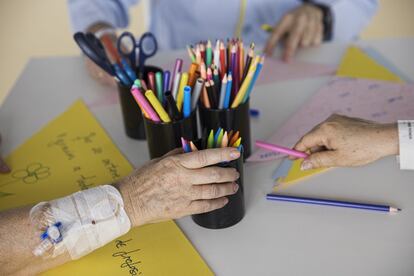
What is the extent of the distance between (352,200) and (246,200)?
0.56 feet

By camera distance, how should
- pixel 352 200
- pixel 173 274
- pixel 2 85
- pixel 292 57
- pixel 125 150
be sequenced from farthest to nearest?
pixel 2 85 < pixel 292 57 < pixel 125 150 < pixel 352 200 < pixel 173 274

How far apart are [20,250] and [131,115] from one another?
377mm

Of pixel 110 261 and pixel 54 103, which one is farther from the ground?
pixel 54 103

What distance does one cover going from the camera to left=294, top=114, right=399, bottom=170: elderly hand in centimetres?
81

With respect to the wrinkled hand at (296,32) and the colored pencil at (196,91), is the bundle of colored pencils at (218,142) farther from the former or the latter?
the wrinkled hand at (296,32)

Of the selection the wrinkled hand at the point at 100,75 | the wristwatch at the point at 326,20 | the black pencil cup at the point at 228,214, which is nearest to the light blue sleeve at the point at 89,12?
the wrinkled hand at the point at 100,75

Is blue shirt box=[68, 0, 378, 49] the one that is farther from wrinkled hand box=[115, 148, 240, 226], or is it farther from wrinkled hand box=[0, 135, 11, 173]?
wrinkled hand box=[115, 148, 240, 226]

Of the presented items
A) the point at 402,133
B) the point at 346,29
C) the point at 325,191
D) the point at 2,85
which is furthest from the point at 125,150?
the point at 2,85

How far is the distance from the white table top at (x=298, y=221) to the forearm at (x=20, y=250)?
0.71ft

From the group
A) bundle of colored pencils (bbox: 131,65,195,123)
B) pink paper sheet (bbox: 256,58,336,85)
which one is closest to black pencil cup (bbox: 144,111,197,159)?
bundle of colored pencils (bbox: 131,65,195,123)

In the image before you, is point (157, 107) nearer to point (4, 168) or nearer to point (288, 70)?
point (4, 168)

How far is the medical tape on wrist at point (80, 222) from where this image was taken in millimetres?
723

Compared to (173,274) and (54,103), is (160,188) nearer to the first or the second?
(173,274)

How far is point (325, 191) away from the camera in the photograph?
851 mm
